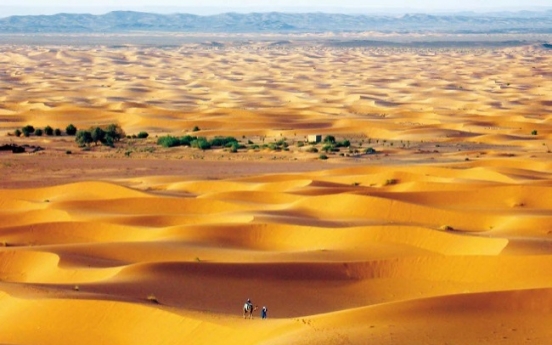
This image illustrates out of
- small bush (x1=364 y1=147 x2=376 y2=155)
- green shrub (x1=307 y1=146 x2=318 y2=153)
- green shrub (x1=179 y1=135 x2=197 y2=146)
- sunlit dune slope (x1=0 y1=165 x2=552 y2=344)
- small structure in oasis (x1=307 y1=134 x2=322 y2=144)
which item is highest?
sunlit dune slope (x1=0 y1=165 x2=552 y2=344)

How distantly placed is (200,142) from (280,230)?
1640 centimetres

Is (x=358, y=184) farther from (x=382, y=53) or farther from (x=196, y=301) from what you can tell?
(x=382, y=53)

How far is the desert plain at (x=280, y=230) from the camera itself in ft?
41.7

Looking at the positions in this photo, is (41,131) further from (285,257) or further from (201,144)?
(285,257)

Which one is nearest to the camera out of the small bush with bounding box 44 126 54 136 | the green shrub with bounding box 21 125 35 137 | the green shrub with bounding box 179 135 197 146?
the green shrub with bounding box 179 135 197 146

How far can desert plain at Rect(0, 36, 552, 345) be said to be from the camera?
41.7ft

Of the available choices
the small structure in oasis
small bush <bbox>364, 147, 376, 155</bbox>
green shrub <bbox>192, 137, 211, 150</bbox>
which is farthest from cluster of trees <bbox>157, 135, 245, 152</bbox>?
small bush <bbox>364, 147, 376, 155</bbox>

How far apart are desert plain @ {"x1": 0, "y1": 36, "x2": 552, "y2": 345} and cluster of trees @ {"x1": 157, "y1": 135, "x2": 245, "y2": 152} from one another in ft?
1.18

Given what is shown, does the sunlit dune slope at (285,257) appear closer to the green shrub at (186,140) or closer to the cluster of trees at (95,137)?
the green shrub at (186,140)

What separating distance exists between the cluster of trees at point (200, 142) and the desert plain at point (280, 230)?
36 centimetres

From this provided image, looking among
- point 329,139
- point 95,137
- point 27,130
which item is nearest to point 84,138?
point 95,137

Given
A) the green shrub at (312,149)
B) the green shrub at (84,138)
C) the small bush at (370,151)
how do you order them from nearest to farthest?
the small bush at (370,151) → the green shrub at (312,149) → the green shrub at (84,138)

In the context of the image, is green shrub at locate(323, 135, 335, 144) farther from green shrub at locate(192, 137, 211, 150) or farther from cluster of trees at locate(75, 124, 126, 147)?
cluster of trees at locate(75, 124, 126, 147)

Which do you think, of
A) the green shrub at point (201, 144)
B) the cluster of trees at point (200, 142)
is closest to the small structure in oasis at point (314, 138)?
the cluster of trees at point (200, 142)
